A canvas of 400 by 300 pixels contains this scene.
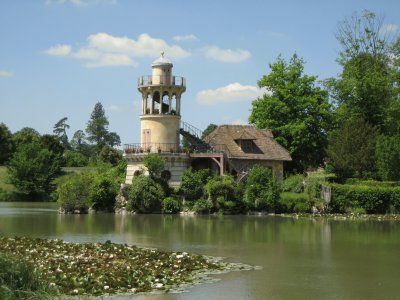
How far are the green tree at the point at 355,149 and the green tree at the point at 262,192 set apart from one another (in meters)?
6.83

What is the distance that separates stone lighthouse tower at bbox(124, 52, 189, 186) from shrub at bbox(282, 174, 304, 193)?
826cm

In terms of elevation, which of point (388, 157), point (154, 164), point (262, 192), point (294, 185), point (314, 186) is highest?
point (388, 157)

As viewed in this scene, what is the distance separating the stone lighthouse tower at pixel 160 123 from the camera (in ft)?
182

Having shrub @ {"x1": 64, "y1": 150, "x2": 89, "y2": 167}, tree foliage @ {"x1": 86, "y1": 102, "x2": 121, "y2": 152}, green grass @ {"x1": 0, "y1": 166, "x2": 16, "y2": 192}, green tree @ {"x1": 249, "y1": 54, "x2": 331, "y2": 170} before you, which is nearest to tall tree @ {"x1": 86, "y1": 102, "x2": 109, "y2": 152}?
tree foliage @ {"x1": 86, "y1": 102, "x2": 121, "y2": 152}

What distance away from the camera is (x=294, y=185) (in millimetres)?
55250

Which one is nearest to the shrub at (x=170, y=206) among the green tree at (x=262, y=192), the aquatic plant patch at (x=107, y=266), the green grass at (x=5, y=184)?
the green tree at (x=262, y=192)

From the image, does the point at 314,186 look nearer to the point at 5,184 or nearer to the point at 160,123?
the point at 160,123

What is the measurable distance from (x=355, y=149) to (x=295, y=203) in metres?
7.77

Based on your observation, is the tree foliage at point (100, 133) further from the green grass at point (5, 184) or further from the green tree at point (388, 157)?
the green tree at point (388, 157)

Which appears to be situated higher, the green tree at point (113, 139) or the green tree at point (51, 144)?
the green tree at point (113, 139)

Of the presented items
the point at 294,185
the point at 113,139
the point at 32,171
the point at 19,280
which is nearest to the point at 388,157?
the point at 294,185

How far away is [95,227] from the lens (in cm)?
3859

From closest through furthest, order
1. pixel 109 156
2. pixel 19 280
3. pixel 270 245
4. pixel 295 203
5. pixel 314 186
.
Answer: pixel 19 280
pixel 270 245
pixel 295 203
pixel 314 186
pixel 109 156

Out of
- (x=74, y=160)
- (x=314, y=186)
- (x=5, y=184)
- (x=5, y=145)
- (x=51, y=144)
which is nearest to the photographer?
(x=314, y=186)
